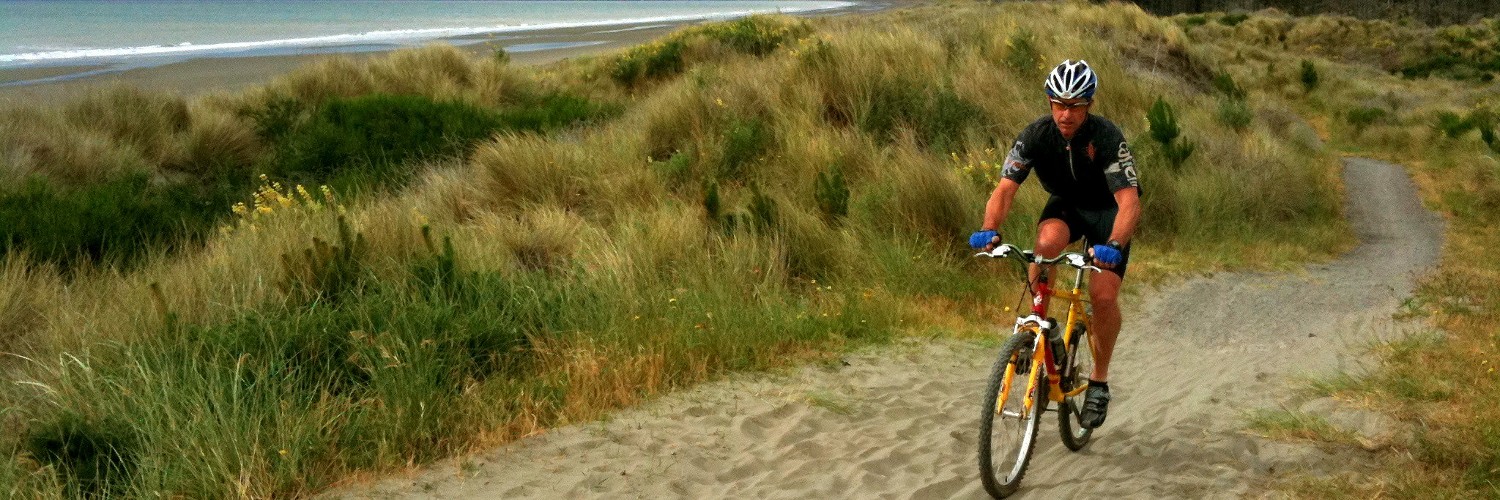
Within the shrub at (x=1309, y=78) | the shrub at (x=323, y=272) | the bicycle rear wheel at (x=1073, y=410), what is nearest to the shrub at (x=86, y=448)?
the shrub at (x=323, y=272)

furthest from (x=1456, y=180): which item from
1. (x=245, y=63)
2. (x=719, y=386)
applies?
(x=245, y=63)

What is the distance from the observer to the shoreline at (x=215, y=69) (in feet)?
61.1

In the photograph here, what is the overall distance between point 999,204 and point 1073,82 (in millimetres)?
540

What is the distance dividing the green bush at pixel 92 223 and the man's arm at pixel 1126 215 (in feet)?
20.3

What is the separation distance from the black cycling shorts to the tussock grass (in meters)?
2.11

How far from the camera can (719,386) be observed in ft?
20.4

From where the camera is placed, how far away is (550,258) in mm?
8102

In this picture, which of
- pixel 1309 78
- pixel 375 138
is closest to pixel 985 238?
pixel 375 138

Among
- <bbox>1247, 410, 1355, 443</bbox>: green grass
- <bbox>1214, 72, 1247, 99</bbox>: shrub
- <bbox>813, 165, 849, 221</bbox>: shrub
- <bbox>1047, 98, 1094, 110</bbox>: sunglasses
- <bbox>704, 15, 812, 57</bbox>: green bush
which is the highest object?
<bbox>1047, 98, 1094, 110</bbox>: sunglasses

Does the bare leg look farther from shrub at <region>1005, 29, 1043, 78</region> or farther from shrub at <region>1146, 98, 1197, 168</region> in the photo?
shrub at <region>1005, 29, 1043, 78</region>

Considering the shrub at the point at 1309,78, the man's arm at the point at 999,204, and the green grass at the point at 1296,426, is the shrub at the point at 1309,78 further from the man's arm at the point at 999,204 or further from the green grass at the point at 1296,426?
the man's arm at the point at 999,204

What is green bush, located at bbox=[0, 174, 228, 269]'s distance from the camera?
26.5 ft

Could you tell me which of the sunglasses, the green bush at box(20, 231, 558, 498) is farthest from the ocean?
the sunglasses

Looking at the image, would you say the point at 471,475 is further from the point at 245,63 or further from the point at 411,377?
the point at 245,63
